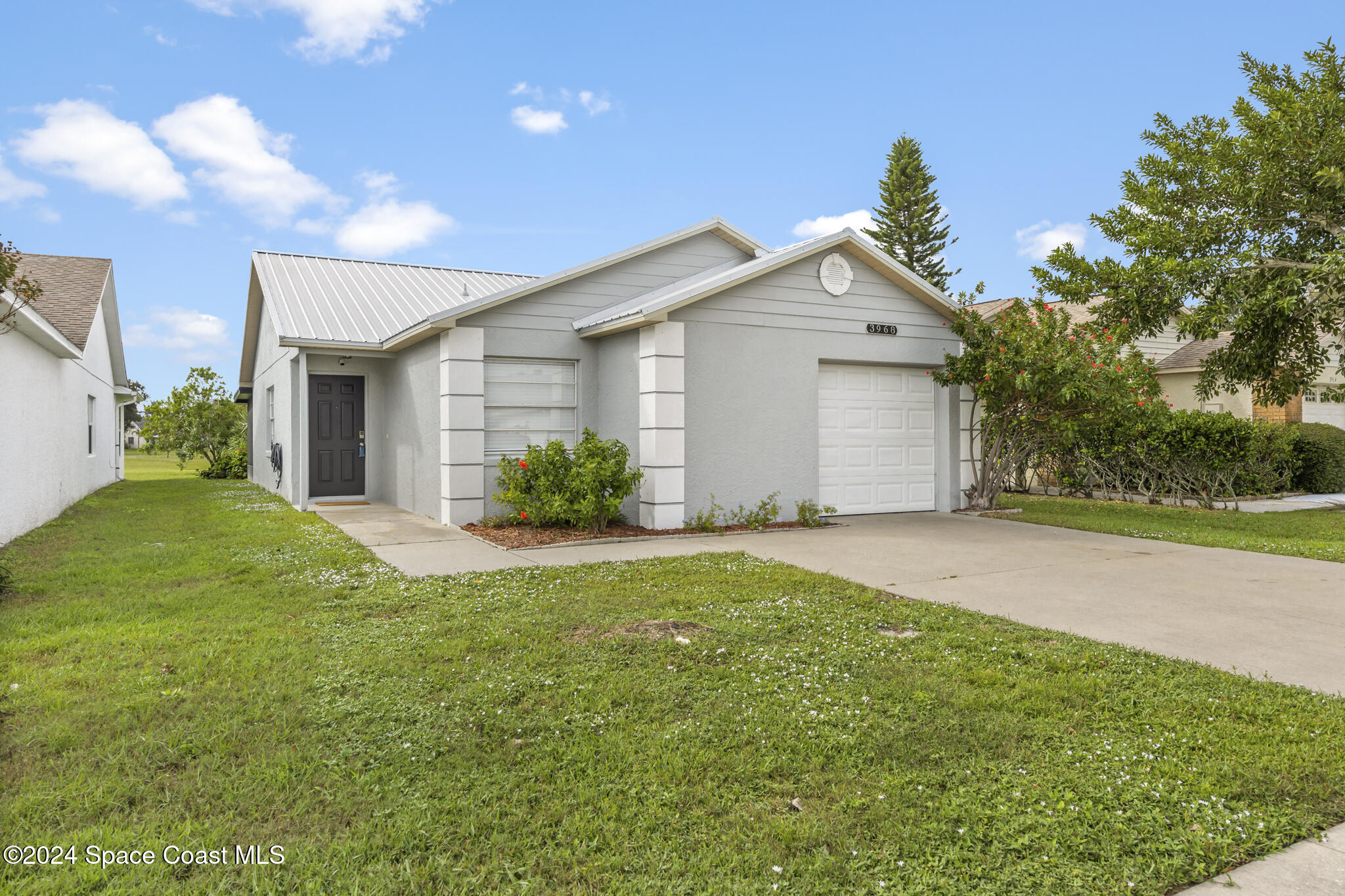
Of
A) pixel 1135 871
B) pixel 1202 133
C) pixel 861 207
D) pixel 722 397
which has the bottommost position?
pixel 1135 871

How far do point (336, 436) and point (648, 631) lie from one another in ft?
36.4

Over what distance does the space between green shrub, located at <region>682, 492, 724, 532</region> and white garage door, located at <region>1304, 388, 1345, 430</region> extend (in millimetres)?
16370

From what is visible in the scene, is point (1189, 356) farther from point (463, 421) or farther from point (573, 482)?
point (463, 421)

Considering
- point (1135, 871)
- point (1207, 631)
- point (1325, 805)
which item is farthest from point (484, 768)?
point (1207, 631)

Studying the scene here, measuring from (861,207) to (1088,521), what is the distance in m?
26.8

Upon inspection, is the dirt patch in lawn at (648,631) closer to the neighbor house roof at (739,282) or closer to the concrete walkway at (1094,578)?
the concrete walkway at (1094,578)

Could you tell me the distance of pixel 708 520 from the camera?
10.2 m

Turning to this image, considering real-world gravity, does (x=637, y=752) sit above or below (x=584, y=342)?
below

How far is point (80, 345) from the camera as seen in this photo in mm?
12484

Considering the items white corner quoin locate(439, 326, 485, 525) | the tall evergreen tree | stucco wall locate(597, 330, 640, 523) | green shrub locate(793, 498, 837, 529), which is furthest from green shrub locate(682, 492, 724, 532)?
the tall evergreen tree

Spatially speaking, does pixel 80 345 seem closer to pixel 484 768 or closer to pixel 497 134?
pixel 497 134

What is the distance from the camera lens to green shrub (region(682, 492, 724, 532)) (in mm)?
10031

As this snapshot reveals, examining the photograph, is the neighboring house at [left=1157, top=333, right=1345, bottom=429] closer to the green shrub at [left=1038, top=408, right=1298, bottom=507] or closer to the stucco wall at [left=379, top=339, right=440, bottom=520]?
the green shrub at [left=1038, top=408, right=1298, bottom=507]

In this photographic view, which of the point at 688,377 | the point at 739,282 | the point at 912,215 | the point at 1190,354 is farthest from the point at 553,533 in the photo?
the point at 912,215
